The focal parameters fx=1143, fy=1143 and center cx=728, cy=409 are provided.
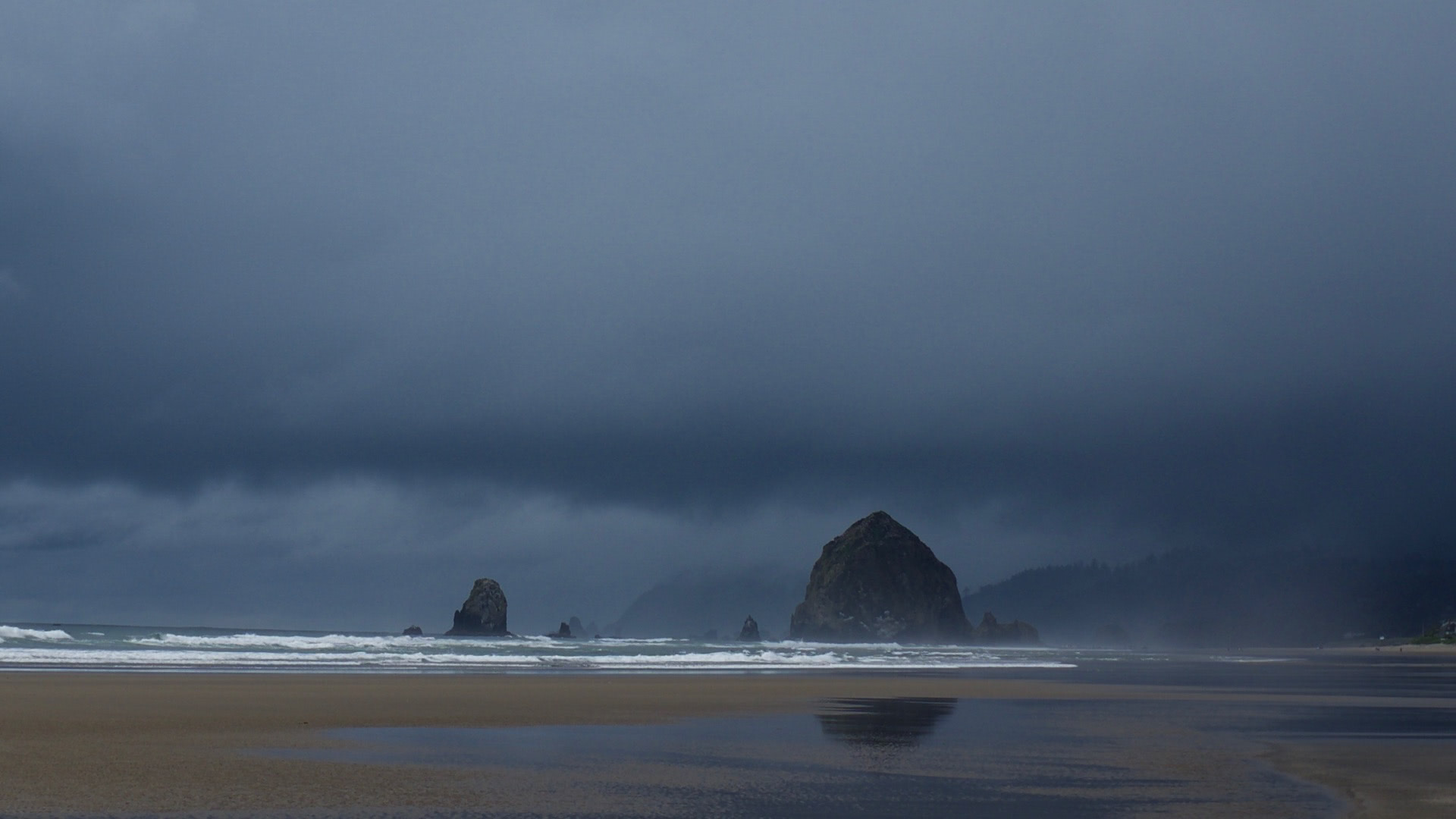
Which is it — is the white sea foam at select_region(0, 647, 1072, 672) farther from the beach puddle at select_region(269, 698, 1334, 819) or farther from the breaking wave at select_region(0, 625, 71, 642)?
the beach puddle at select_region(269, 698, 1334, 819)

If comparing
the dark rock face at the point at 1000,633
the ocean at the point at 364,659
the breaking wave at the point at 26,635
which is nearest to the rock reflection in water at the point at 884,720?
the ocean at the point at 364,659

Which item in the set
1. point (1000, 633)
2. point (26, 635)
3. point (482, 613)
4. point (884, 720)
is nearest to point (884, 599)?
point (1000, 633)

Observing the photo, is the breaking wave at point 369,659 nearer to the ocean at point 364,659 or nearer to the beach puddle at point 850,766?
the ocean at point 364,659

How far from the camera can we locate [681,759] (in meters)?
13.2

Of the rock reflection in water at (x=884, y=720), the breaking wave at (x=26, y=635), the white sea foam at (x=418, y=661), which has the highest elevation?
the breaking wave at (x=26, y=635)

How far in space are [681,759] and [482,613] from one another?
9971cm

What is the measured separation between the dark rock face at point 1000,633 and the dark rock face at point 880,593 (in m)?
2.48

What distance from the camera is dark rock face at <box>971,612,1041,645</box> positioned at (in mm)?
143375

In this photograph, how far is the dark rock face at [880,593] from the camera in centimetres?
14225

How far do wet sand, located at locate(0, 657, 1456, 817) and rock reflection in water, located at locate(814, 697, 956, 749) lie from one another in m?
0.18

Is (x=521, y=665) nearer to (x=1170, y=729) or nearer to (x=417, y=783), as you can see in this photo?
(x=1170, y=729)

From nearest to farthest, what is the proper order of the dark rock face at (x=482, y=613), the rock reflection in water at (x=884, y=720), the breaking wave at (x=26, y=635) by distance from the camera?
the rock reflection in water at (x=884, y=720), the breaking wave at (x=26, y=635), the dark rock face at (x=482, y=613)

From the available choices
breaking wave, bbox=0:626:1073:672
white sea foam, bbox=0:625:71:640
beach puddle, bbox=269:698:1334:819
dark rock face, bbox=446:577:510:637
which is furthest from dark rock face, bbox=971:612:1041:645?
beach puddle, bbox=269:698:1334:819

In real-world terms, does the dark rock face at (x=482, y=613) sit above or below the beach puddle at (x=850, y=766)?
above
